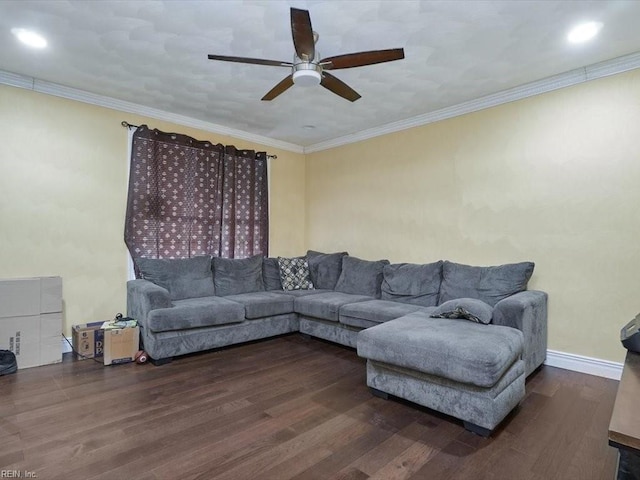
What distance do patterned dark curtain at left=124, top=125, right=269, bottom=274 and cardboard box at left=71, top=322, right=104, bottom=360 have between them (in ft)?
2.93

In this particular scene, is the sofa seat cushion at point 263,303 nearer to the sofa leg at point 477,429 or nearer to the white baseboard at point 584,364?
the sofa leg at point 477,429

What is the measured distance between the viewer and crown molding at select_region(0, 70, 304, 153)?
3301mm

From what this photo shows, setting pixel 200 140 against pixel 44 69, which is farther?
pixel 200 140

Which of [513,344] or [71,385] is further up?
[513,344]

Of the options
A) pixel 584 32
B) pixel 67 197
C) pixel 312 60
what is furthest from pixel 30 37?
pixel 584 32

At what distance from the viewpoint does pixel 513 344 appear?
7.45 ft

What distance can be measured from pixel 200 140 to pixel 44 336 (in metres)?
2.72

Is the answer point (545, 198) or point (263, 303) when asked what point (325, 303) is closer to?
point (263, 303)

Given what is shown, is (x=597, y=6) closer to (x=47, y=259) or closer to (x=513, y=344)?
(x=513, y=344)

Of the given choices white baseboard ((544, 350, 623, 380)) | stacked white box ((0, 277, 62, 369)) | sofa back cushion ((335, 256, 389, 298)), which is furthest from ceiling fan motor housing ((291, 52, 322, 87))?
white baseboard ((544, 350, 623, 380))

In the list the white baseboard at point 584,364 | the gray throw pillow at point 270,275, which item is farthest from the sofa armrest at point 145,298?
the white baseboard at point 584,364

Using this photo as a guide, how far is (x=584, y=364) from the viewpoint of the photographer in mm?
3064

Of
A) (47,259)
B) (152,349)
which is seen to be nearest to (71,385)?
(152,349)

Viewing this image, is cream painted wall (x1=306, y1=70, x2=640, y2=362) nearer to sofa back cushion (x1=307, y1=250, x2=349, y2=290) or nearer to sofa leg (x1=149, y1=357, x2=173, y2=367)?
sofa back cushion (x1=307, y1=250, x2=349, y2=290)
